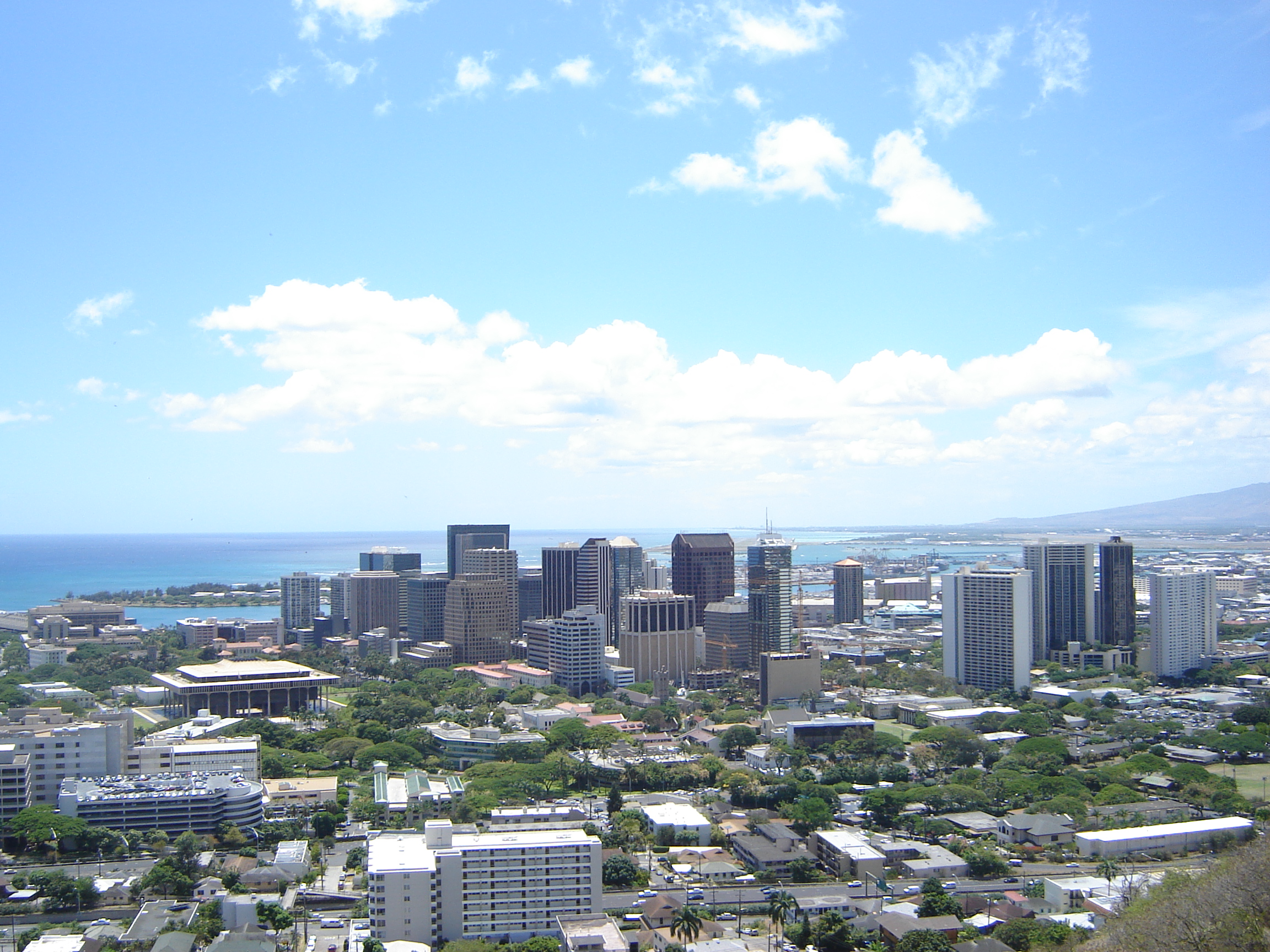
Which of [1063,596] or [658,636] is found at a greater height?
[1063,596]

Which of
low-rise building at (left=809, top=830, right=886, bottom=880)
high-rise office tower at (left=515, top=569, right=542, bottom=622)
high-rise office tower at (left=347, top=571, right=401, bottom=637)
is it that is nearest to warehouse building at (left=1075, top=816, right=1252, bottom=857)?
low-rise building at (left=809, top=830, right=886, bottom=880)

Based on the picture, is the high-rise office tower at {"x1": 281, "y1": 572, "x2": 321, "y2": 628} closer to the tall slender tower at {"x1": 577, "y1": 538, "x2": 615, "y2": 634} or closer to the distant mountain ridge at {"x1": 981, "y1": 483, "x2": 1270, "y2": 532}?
the tall slender tower at {"x1": 577, "y1": 538, "x2": 615, "y2": 634}

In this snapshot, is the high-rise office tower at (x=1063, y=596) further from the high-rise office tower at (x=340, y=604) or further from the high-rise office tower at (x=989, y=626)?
the high-rise office tower at (x=340, y=604)

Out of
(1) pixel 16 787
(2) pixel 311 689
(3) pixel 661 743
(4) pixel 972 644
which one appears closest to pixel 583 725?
(3) pixel 661 743

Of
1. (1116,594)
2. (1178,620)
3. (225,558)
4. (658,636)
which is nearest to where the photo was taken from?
(1178,620)

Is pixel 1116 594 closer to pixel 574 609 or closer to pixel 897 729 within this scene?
pixel 897 729

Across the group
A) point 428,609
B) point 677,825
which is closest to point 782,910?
point 677,825

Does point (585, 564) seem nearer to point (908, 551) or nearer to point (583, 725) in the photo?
point (583, 725)
